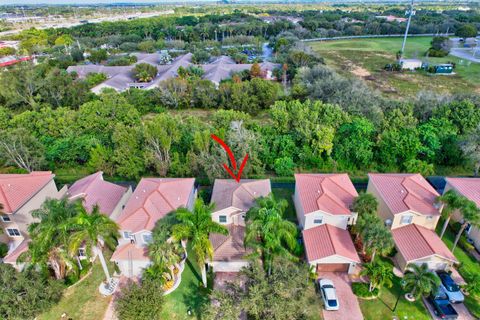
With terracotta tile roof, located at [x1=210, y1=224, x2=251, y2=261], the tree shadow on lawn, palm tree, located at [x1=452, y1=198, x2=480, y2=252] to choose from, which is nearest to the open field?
palm tree, located at [x1=452, y1=198, x2=480, y2=252]

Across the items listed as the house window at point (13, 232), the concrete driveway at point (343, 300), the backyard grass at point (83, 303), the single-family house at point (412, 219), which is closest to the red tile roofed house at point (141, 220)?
the backyard grass at point (83, 303)

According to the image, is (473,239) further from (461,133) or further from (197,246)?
(197,246)

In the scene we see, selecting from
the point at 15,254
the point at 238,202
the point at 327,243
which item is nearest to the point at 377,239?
the point at 327,243

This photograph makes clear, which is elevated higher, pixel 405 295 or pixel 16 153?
pixel 16 153

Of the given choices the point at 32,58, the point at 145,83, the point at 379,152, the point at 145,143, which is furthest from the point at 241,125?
the point at 32,58

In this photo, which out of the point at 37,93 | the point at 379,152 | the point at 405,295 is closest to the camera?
the point at 405,295

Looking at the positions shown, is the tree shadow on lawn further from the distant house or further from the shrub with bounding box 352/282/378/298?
the distant house
